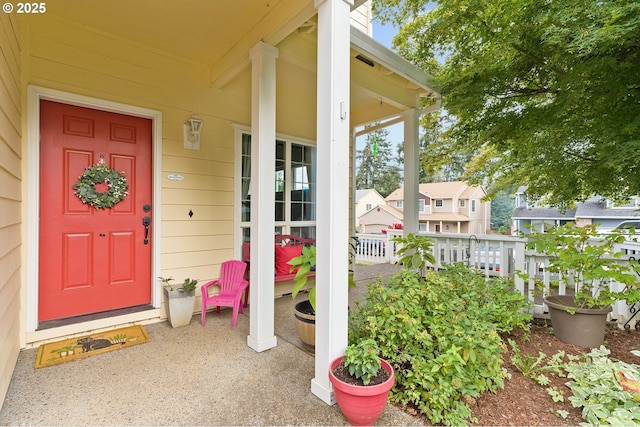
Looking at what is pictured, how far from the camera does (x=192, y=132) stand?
306cm

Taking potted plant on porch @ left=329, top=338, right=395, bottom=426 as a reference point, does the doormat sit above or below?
below

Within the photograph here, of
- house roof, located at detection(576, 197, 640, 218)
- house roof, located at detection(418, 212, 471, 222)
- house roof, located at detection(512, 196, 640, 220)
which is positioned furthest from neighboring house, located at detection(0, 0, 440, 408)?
house roof, located at detection(418, 212, 471, 222)

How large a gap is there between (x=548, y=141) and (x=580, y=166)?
1.39 feet

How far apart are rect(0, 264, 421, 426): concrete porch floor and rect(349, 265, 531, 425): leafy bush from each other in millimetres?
194

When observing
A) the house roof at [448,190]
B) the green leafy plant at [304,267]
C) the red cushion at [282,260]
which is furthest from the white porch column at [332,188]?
the house roof at [448,190]

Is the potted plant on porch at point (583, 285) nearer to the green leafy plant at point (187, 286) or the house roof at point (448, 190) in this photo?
the green leafy plant at point (187, 286)

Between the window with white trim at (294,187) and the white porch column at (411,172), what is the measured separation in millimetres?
1407

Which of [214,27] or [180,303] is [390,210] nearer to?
[180,303]

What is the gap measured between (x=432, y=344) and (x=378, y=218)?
18.8 meters

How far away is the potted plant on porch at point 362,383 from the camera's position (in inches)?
57.9

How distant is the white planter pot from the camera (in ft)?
9.12

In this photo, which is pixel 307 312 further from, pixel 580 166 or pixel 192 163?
pixel 580 166

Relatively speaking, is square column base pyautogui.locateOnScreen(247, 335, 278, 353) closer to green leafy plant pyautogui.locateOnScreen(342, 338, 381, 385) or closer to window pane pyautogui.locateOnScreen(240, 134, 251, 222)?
green leafy plant pyautogui.locateOnScreen(342, 338, 381, 385)

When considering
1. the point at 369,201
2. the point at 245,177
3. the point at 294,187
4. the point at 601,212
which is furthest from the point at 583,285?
the point at 369,201
